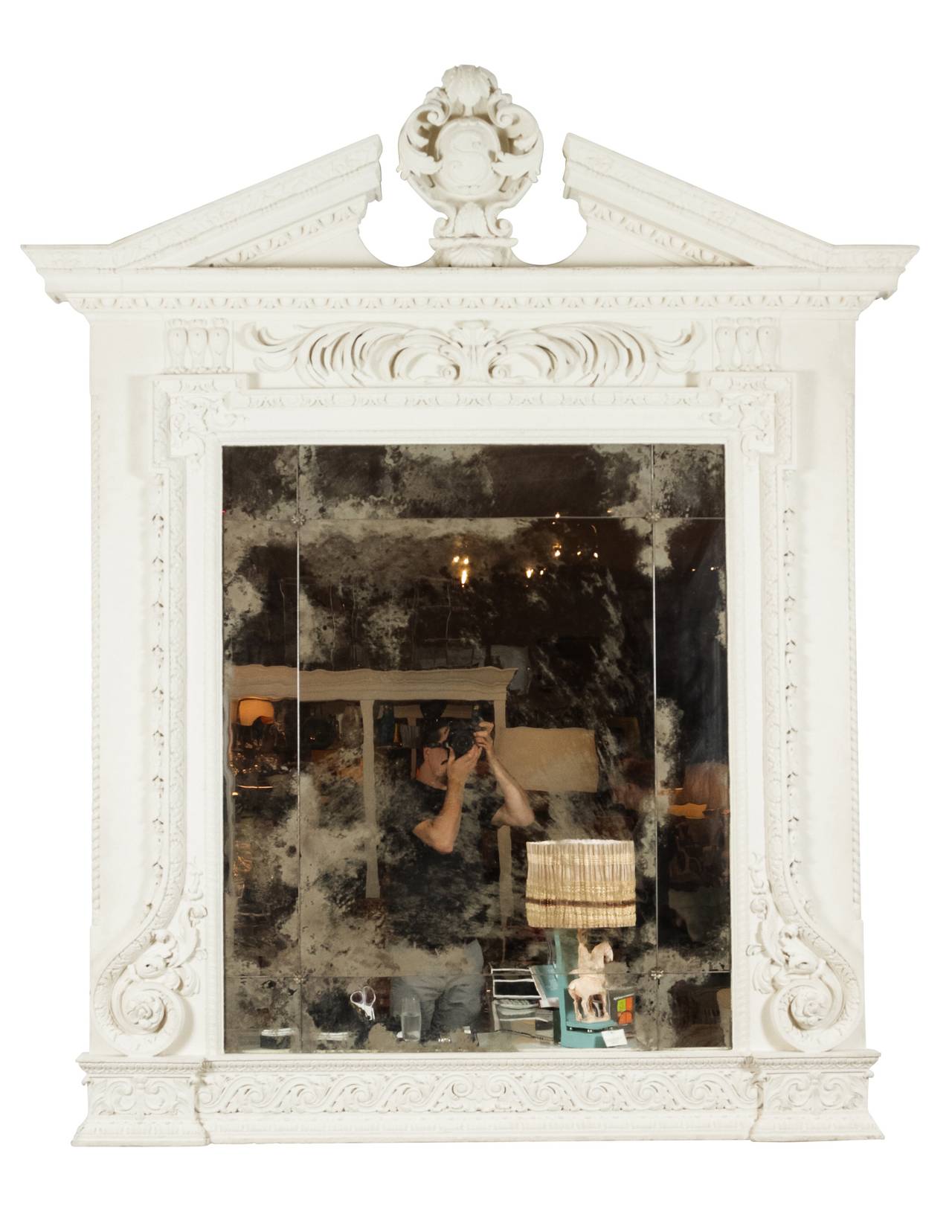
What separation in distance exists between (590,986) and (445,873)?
72cm

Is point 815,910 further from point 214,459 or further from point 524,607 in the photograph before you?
point 214,459

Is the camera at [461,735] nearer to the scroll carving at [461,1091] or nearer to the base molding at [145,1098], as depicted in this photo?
the scroll carving at [461,1091]

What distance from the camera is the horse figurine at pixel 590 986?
5.61 metres

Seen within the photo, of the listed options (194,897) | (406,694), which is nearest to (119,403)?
(406,694)

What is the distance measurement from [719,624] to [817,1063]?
1.76m

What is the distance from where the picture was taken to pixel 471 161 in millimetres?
5711

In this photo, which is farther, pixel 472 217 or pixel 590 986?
pixel 472 217

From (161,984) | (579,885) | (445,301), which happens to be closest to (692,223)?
(445,301)

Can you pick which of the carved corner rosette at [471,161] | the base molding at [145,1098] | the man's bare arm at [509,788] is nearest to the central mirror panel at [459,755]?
the man's bare arm at [509,788]

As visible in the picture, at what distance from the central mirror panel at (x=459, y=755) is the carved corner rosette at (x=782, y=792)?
18cm

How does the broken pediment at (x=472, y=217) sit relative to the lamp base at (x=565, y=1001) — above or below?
above

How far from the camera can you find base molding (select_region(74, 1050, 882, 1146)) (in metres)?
5.56

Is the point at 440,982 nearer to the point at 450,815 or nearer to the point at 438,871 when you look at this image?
the point at 438,871

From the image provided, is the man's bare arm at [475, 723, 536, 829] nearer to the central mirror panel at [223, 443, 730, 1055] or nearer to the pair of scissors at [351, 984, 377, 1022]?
the central mirror panel at [223, 443, 730, 1055]
